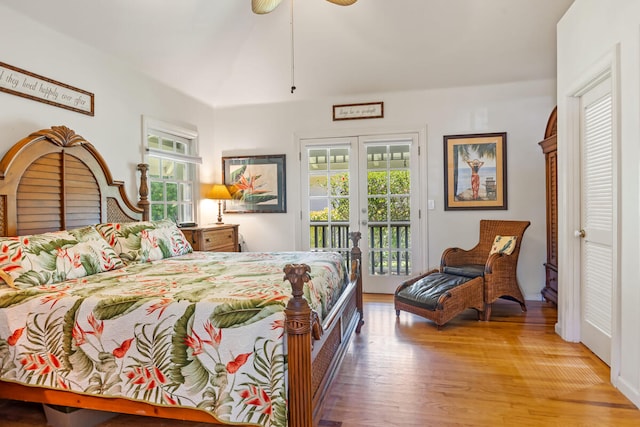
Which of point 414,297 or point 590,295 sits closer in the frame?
point 590,295

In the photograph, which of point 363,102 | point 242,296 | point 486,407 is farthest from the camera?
point 363,102

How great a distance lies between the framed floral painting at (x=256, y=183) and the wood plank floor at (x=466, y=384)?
2320mm

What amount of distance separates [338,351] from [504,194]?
3.10m

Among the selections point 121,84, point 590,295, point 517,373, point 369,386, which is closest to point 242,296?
point 369,386

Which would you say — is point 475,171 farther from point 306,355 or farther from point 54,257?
point 54,257

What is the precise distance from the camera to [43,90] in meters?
2.84

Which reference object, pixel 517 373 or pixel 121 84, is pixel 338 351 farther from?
pixel 121 84

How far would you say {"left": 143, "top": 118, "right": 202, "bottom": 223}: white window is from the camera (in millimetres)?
4012

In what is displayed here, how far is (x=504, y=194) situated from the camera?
14.6 feet

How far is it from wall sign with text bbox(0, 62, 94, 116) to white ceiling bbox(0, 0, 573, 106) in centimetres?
45

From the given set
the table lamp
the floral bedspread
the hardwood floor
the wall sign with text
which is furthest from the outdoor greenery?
the floral bedspread

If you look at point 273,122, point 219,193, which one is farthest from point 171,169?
point 273,122

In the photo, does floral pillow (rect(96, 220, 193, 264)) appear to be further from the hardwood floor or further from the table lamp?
the hardwood floor

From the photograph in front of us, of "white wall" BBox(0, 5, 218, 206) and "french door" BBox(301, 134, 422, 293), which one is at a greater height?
"white wall" BBox(0, 5, 218, 206)
